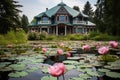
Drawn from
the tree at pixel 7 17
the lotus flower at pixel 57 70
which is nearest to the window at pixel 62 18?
the tree at pixel 7 17

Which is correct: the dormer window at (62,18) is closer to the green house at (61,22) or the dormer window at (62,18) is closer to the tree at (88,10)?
the green house at (61,22)

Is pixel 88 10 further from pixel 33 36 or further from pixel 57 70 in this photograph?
pixel 57 70

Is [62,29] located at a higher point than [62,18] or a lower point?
lower

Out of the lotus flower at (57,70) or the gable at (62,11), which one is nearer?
the lotus flower at (57,70)

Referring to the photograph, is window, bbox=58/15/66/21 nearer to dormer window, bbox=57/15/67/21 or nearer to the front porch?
dormer window, bbox=57/15/67/21

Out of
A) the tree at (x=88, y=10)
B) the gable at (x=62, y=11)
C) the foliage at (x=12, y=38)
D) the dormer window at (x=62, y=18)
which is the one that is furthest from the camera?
the tree at (x=88, y=10)

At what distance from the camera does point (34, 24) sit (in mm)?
38250

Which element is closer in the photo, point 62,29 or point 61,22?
point 61,22

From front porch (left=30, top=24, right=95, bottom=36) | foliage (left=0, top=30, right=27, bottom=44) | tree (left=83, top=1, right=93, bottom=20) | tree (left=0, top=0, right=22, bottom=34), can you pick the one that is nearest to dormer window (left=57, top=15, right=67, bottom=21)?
front porch (left=30, top=24, right=95, bottom=36)

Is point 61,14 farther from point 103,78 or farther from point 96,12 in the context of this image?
point 103,78

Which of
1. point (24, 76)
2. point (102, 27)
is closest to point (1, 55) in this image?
point (24, 76)

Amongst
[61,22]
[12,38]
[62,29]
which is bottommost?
[12,38]

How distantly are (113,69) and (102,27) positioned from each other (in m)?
25.3

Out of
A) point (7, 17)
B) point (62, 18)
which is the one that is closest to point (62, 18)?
point (62, 18)
